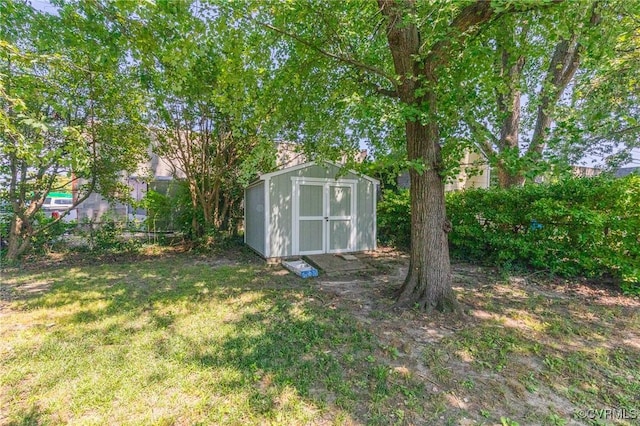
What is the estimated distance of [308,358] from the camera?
274 centimetres

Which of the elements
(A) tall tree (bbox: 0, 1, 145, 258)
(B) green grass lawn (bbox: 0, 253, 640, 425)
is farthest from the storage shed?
(A) tall tree (bbox: 0, 1, 145, 258)

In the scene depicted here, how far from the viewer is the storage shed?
7.06 m

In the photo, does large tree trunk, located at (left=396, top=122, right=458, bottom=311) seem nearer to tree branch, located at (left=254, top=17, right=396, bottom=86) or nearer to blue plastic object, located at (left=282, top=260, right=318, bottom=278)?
tree branch, located at (left=254, top=17, right=396, bottom=86)

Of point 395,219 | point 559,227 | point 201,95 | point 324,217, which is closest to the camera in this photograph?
point 559,227

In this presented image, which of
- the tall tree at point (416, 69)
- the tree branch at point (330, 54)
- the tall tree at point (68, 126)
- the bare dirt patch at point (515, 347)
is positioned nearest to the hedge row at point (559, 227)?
the bare dirt patch at point (515, 347)

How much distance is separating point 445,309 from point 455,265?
298 cm

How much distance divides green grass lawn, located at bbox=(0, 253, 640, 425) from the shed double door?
2.77 metres

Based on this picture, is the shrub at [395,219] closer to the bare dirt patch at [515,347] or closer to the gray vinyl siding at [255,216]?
the bare dirt patch at [515,347]

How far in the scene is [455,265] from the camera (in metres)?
6.41

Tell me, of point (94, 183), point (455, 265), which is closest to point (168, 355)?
point (455, 265)

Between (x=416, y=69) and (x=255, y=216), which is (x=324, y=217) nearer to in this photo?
(x=255, y=216)

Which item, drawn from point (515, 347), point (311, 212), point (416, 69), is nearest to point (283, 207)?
point (311, 212)

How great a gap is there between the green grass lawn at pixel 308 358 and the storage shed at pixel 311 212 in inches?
103

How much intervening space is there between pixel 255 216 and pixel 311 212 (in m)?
1.62
